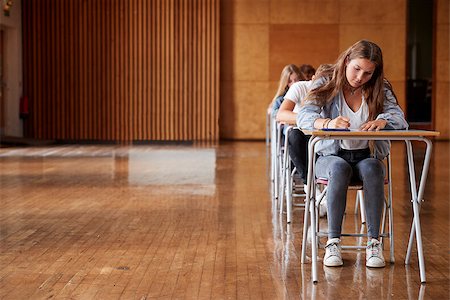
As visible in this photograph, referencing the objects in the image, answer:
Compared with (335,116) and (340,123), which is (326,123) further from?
(335,116)

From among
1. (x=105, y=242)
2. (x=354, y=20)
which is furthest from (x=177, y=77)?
(x=105, y=242)

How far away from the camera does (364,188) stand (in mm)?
4375

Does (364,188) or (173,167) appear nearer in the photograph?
(364,188)

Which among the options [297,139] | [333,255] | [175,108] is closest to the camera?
[333,255]

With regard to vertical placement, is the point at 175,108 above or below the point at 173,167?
above

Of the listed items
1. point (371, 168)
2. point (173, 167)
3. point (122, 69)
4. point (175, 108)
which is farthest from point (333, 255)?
point (122, 69)

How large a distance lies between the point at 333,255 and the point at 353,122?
0.72m

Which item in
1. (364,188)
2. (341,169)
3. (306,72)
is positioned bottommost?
(364,188)

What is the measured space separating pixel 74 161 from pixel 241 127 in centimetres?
559

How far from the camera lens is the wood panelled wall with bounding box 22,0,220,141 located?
16.0 m

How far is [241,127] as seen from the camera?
16344 mm

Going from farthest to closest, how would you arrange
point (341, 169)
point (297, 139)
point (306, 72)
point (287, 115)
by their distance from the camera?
point (306, 72)
point (297, 139)
point (287, 115)
point (341, 169)

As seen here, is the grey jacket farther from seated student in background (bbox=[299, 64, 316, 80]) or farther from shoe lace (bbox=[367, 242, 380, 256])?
seated student in background (bbox=[299, 64, 316, 80])

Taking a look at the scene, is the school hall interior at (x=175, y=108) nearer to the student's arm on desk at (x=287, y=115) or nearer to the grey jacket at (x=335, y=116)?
the student's arm on desk at (x=287, y=115)
